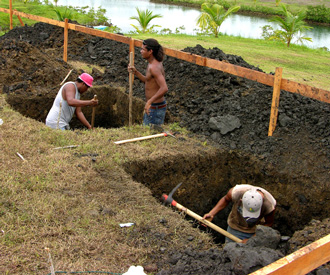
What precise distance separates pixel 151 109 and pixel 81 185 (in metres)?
2.56

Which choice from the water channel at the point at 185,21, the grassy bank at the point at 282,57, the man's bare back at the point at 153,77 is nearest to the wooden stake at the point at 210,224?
the man's bare back at the point at 153,77

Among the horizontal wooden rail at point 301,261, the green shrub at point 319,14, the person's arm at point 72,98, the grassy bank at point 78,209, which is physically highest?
the green shrub at point 319,14

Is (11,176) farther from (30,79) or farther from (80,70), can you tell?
(80,70)

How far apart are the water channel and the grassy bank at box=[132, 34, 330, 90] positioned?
5.16 meters

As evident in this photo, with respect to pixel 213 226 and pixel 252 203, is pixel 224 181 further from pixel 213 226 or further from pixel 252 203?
pixel 252 203

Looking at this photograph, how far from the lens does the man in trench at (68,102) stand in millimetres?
6918

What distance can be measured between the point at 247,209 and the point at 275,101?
225 centimetres

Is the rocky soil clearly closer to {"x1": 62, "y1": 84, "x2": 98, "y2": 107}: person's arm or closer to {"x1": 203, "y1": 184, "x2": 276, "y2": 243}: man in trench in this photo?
{"x1": 203, "y1": 184, "x2": 276, "y2": 243}: man in trench

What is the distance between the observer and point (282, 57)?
1306 centimetres

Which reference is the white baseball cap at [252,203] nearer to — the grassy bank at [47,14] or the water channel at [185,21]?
the water channel at [185,21]

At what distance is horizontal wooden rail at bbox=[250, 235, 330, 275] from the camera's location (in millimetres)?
2482

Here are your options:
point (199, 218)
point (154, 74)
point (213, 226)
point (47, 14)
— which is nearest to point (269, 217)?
point (213, 226)

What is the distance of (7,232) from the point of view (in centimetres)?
399

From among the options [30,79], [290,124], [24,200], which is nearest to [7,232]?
[24,200]
